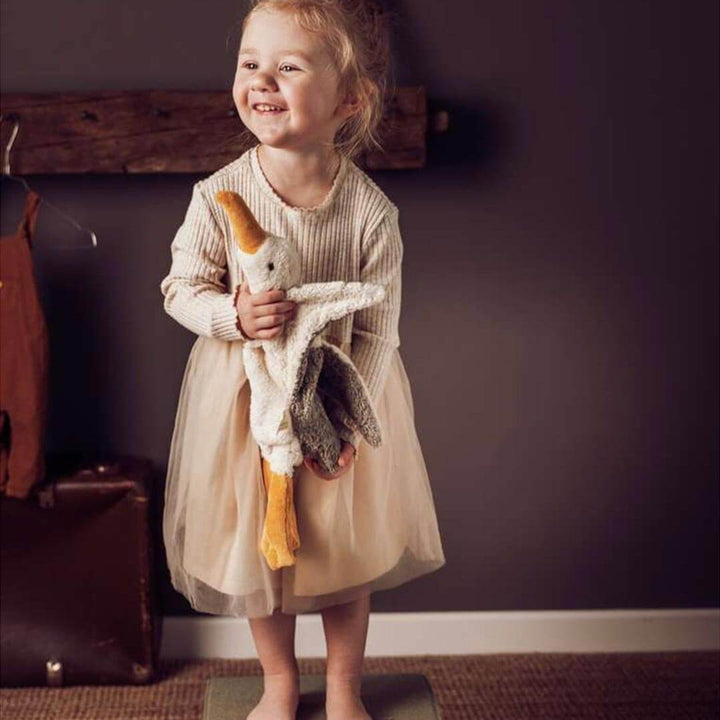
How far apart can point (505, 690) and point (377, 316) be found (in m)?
0.88

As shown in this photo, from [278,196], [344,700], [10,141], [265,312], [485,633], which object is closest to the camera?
[265,312]

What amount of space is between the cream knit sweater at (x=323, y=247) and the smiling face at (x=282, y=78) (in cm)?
11

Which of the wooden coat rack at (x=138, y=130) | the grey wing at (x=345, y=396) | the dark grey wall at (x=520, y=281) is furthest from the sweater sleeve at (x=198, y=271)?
the dark grey wall at (x=520, y=281)

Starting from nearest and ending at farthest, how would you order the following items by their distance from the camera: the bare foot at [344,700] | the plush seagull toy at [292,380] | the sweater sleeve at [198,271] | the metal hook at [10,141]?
the plush seagull toy at [292,380], the sweater sleeve at [198,271], the bare foot at [344,700], the metal hook at [10,141]

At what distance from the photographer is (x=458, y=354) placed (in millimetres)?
2266

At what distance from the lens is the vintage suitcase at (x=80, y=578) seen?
7.00ft

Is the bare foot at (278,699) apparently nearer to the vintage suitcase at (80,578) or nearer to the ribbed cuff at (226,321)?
the vintage suitcase at (80,578)

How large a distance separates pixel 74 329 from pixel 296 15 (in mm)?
856

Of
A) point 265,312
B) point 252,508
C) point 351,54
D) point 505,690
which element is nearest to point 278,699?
point 252,508

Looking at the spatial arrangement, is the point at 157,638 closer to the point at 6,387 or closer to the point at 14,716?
the point at 14,716

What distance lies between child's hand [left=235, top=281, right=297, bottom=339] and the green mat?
26.4 inches

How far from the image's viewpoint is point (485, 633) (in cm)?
236

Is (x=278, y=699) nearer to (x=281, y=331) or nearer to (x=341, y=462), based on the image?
(x=341, y=462)

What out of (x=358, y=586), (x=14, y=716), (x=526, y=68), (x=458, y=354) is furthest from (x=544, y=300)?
(x=14, y=716)
